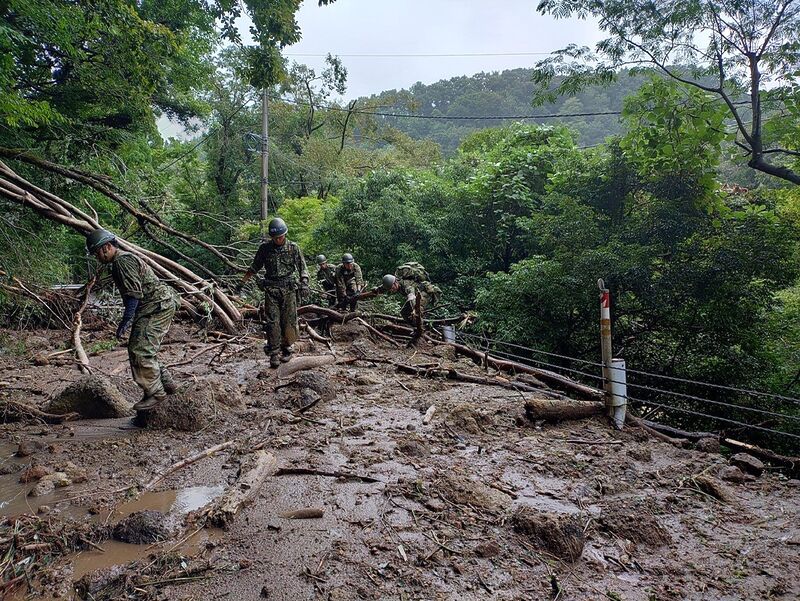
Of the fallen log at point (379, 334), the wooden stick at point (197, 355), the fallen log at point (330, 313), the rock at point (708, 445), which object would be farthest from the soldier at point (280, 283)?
the rock at point (708, 445)

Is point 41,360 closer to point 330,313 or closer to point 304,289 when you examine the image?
point 304,289

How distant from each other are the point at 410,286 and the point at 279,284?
2.60 meters

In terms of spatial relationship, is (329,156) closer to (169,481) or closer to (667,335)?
(667,335)

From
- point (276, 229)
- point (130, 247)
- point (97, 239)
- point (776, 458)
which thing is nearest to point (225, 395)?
point (97, 239)

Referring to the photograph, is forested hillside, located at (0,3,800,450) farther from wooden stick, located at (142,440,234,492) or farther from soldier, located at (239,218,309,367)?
wooden stick, located at (142,440,234,492)

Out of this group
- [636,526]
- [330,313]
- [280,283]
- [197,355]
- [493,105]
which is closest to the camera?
[636,526]

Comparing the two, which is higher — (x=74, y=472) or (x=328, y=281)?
(x=328, y=281)

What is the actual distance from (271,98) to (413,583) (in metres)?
27.0

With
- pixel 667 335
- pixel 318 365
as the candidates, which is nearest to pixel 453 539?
pixel 318 365

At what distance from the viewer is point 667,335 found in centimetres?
895

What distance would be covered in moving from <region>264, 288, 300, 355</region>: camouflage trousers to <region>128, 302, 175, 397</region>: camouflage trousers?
205 centimetres

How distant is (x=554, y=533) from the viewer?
9.10ft

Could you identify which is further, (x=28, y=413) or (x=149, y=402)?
(x=28, y=413)

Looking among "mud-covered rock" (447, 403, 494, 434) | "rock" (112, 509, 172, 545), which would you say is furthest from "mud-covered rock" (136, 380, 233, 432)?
"mud-covered rock" (447, 403, 494, 434)
